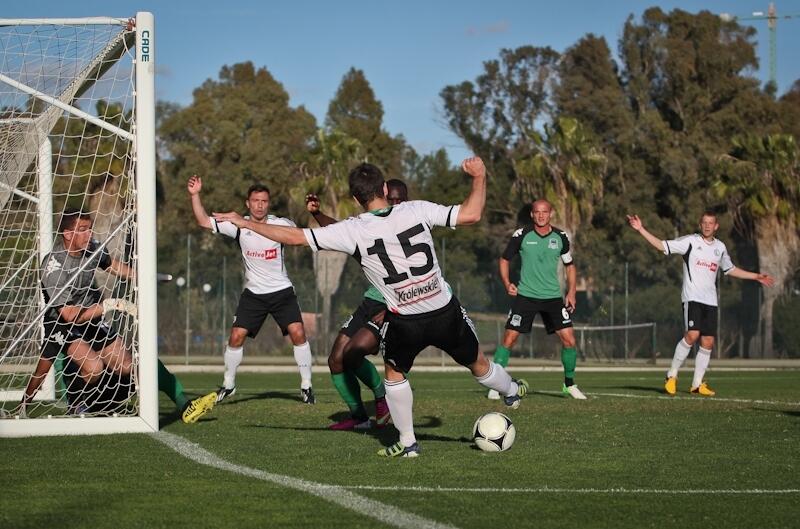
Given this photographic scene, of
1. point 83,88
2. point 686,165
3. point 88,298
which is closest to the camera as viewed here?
point 88,298

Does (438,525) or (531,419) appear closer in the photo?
(438,525)

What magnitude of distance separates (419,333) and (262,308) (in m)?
5.31

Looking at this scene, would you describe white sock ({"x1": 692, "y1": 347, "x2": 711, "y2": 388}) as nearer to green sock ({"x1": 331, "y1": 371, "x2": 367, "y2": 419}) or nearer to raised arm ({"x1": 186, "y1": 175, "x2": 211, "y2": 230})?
green sock ({"x1": 331, "y1": 371, "x2": 367, "y2": 419})

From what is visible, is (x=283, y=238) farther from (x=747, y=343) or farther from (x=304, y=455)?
(x=747, y=343)

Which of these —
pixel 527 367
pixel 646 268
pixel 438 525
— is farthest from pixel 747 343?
pixel 438 525

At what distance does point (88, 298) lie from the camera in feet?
35.5

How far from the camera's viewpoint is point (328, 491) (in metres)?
6.62

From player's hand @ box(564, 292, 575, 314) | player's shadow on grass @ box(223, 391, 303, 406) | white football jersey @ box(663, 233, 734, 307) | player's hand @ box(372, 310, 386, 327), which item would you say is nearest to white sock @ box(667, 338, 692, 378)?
white football jersey @ box(663, 233, 734, 307)

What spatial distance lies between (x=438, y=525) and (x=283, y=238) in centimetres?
291

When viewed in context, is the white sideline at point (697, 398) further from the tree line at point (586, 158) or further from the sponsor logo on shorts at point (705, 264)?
the tree line at point (586, 158)

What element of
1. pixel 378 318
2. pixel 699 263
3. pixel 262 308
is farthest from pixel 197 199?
pixel 699 263

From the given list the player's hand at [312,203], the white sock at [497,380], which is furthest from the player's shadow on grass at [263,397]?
the white sock at [497,380]

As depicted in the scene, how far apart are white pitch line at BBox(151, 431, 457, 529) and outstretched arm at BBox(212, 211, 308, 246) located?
5.00ft

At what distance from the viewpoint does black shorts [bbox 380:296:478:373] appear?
8.34 metres
